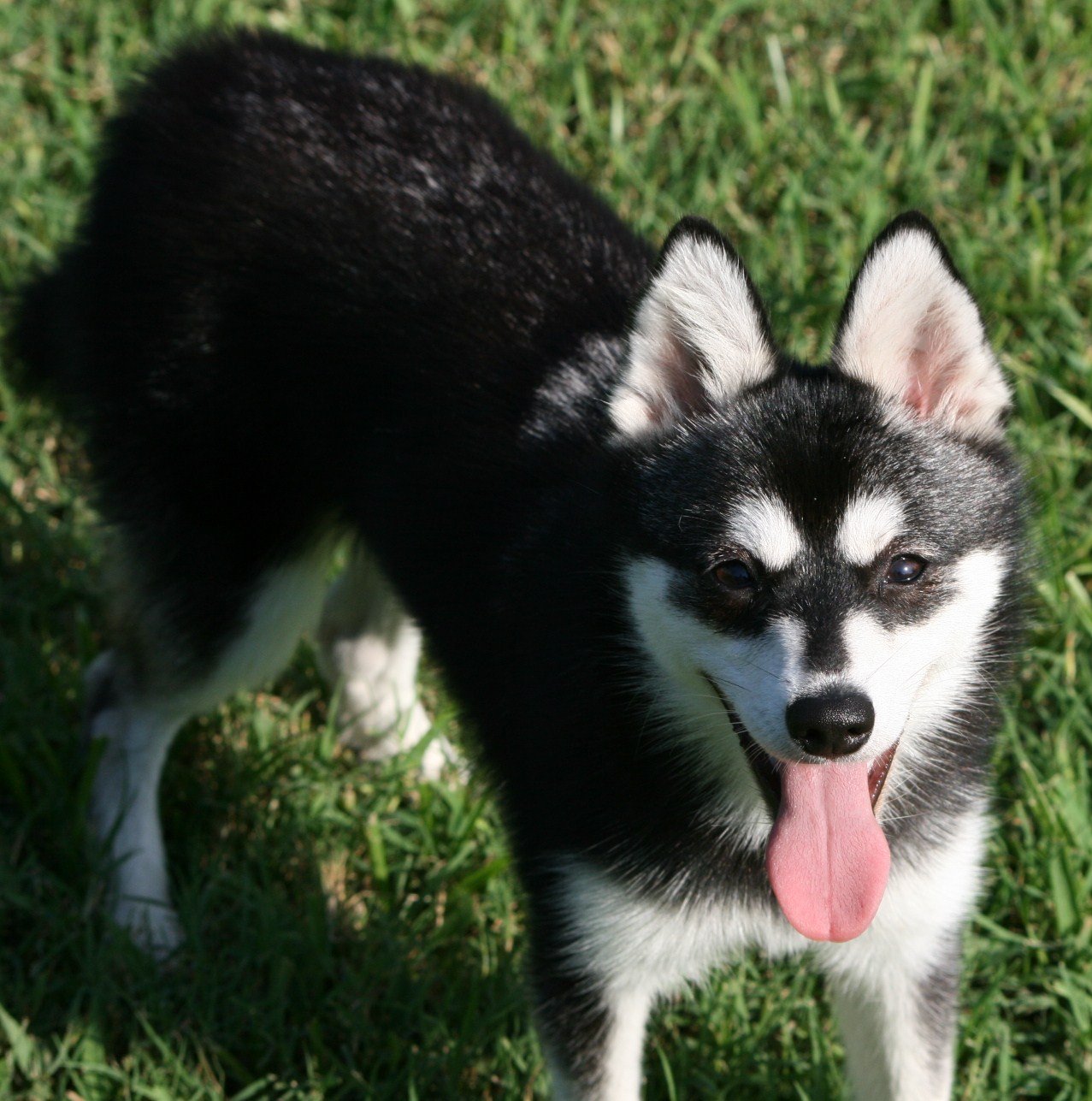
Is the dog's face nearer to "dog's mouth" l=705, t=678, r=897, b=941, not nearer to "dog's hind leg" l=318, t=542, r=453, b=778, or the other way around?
"dog's mouth" l=705, t=678, r=897, b=941

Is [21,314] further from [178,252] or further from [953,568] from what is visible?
[953,568]

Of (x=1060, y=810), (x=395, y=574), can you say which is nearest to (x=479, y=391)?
(x=395, y=574)

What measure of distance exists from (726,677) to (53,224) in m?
4.13

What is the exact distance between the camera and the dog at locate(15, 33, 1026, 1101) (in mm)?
3018

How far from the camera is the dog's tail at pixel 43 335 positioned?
4539mm

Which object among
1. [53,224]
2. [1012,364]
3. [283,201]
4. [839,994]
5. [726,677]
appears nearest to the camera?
[726,677]

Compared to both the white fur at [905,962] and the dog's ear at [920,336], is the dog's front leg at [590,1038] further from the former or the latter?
the dog's ear at [920,336]

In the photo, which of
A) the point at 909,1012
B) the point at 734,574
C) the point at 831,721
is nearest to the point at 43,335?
the point at 734,574

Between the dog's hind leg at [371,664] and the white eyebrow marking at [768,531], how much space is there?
201cm

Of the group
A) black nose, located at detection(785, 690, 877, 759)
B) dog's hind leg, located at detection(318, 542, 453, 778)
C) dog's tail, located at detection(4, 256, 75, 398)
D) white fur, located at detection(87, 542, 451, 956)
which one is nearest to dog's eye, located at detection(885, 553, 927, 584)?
black nose, located at detection(785, 690, 877, 759)

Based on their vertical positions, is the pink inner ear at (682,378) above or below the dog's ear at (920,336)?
below

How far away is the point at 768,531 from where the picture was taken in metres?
2.99

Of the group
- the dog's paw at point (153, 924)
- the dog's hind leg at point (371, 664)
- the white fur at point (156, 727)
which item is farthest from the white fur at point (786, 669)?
the dog's paw at point (153, 924)

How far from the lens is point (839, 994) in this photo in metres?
3.65
